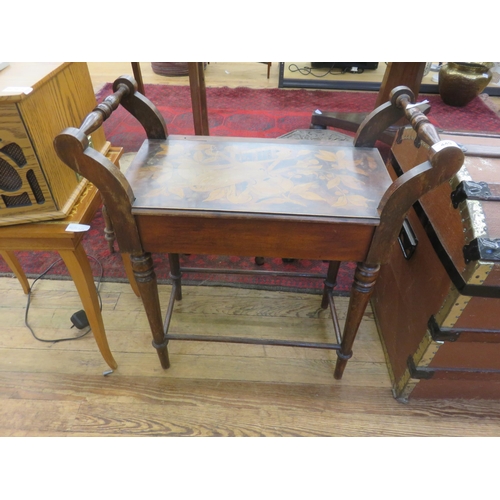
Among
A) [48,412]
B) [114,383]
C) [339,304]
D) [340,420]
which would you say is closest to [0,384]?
[48,412]

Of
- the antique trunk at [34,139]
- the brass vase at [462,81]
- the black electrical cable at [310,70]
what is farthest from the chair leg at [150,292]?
the black electrical cable at [310,70]

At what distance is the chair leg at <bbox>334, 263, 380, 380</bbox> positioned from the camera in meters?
1.00

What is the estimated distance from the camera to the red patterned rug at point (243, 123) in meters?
1.76

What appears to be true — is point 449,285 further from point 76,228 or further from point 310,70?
point 310,70

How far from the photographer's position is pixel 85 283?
1.13m

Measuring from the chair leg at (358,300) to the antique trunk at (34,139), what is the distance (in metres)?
0.86

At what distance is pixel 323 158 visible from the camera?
1093 millimetres

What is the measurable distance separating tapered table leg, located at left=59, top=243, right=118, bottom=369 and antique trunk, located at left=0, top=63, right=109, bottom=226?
0.12 metres

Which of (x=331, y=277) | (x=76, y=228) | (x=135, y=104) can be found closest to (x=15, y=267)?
(x=76, y=228)

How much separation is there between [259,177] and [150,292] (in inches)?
18.9

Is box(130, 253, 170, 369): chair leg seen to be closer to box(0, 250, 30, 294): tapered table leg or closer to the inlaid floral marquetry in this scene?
the inlaid floral marquetry

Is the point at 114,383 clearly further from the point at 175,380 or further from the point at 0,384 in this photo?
the point at 0,384

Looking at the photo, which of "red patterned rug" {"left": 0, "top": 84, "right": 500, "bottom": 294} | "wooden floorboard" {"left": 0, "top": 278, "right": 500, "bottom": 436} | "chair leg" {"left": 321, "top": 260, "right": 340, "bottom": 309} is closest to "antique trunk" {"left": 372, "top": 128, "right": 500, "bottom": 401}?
"wooden floorboard" {"left": 0, "top": 278, "right": 500, "bottom": 436}

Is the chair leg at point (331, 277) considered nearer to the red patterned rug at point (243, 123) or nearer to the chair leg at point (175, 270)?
the red patterned rug at point (243, 123)
